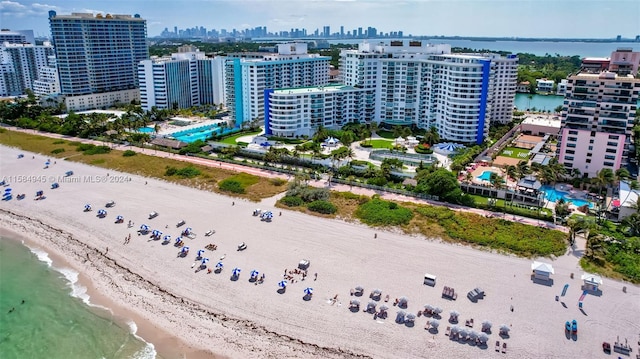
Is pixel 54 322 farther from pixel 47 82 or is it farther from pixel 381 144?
pixel 47 82

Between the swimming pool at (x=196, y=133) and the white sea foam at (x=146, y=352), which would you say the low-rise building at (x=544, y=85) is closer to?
the swimming pool at (x=196, y=133)

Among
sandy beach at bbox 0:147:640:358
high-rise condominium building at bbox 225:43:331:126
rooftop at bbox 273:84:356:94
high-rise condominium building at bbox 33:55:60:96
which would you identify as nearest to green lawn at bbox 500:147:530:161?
rooftop at bbox 273:84:356:94

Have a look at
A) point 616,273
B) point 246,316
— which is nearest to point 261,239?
point 246,316

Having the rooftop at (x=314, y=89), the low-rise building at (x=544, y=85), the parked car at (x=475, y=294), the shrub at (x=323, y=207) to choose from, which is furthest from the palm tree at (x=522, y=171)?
the low-rise building at (x=544, y=85)

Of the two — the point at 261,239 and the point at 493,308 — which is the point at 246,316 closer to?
the point at 261,239

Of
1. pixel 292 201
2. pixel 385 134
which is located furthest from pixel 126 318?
pixel 385 134
